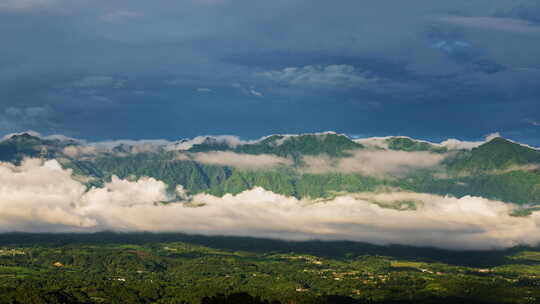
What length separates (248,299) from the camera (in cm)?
19225

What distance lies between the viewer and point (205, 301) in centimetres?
19038

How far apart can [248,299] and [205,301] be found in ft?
36.9
